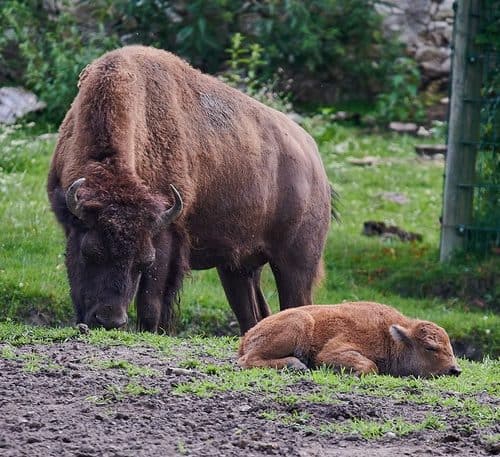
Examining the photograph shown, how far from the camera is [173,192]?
9.48 m

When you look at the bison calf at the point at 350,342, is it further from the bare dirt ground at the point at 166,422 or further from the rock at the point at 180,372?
the bare dirt ground at the point at 166,422

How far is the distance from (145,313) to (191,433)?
3.62 m

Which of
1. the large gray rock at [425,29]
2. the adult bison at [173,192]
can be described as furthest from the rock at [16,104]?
the adult bison at [173,192]

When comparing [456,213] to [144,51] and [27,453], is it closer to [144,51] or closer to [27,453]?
[144,51]

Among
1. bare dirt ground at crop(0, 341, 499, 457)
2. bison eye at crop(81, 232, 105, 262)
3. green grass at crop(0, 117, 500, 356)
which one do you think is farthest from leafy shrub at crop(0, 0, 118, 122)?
bare dirt ground at crop(0, 341, 499, 457)

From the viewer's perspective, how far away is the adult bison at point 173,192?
8844 millimetres

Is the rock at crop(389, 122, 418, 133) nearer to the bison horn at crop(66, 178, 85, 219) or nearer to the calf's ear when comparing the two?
the bison horn at crop(66, 178, 85, 219)

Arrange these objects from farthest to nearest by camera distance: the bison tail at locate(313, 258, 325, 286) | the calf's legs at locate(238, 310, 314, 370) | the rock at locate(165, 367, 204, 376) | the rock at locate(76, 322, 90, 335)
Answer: the bison tail at locate(313, 258, 325, 286) → the rock at locate(76, 322, 90, 335) → the calf's legs at locate(238, 310, 314, 370) → the rock at locate(165, 367, 204, 376)

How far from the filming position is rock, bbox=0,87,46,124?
57.3 feet

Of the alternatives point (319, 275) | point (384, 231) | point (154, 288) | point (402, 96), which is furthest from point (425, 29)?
point (154, 288)

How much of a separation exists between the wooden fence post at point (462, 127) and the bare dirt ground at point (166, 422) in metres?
7.09

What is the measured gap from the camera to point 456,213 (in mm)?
14133

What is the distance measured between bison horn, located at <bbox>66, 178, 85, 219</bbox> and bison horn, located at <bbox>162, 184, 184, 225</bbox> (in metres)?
0.66

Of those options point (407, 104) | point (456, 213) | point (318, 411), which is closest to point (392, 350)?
point (318, 411)
